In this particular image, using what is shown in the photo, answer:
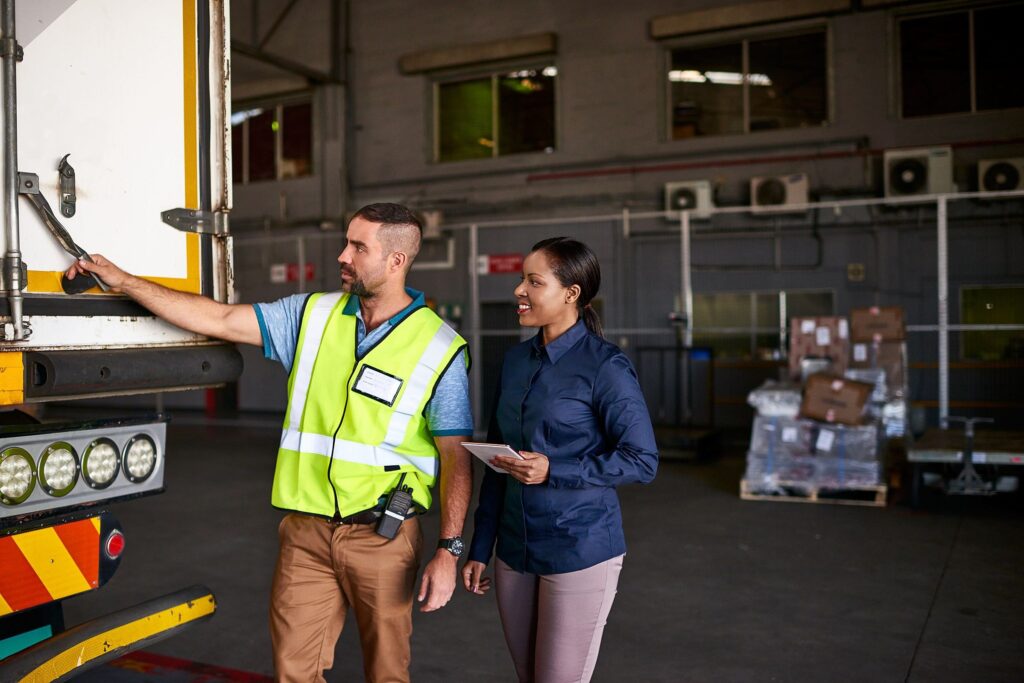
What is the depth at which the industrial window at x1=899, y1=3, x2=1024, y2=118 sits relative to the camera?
1226 centimetres

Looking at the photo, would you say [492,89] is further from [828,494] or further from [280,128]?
[828,494]

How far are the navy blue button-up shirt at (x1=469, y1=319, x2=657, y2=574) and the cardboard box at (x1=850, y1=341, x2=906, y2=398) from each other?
7581 millimetres

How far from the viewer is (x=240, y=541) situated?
280 inches

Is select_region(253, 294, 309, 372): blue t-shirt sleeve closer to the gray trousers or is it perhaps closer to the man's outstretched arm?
the man's outstretched arm

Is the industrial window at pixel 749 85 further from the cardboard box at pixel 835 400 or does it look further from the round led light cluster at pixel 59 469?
the round led light cluster at pixel 59 469

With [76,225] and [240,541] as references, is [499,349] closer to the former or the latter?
[240,541]

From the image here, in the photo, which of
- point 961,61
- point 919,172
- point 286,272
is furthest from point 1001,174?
point 286,272

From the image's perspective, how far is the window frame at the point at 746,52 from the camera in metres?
13.0

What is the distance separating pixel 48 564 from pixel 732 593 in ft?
13.8

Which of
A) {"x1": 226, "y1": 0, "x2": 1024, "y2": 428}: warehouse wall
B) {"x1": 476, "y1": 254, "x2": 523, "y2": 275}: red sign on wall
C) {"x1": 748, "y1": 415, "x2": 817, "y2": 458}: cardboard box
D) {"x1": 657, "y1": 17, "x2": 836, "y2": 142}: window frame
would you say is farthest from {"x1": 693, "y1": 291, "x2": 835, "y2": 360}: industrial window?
{"x1": 748, "y1": 415, "x2": 817, "y2": 458}: cardboard box

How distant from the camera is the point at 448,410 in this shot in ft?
9.06

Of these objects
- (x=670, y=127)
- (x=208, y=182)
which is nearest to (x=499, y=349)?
(x=670, y=127)

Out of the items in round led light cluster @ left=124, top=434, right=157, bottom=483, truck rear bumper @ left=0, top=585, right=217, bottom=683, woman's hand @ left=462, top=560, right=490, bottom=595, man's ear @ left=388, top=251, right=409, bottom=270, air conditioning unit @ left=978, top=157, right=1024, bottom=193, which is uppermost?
air conditioning unit @ left=978, top=157, right=1024, bottom=193

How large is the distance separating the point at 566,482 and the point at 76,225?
4.99 feet
